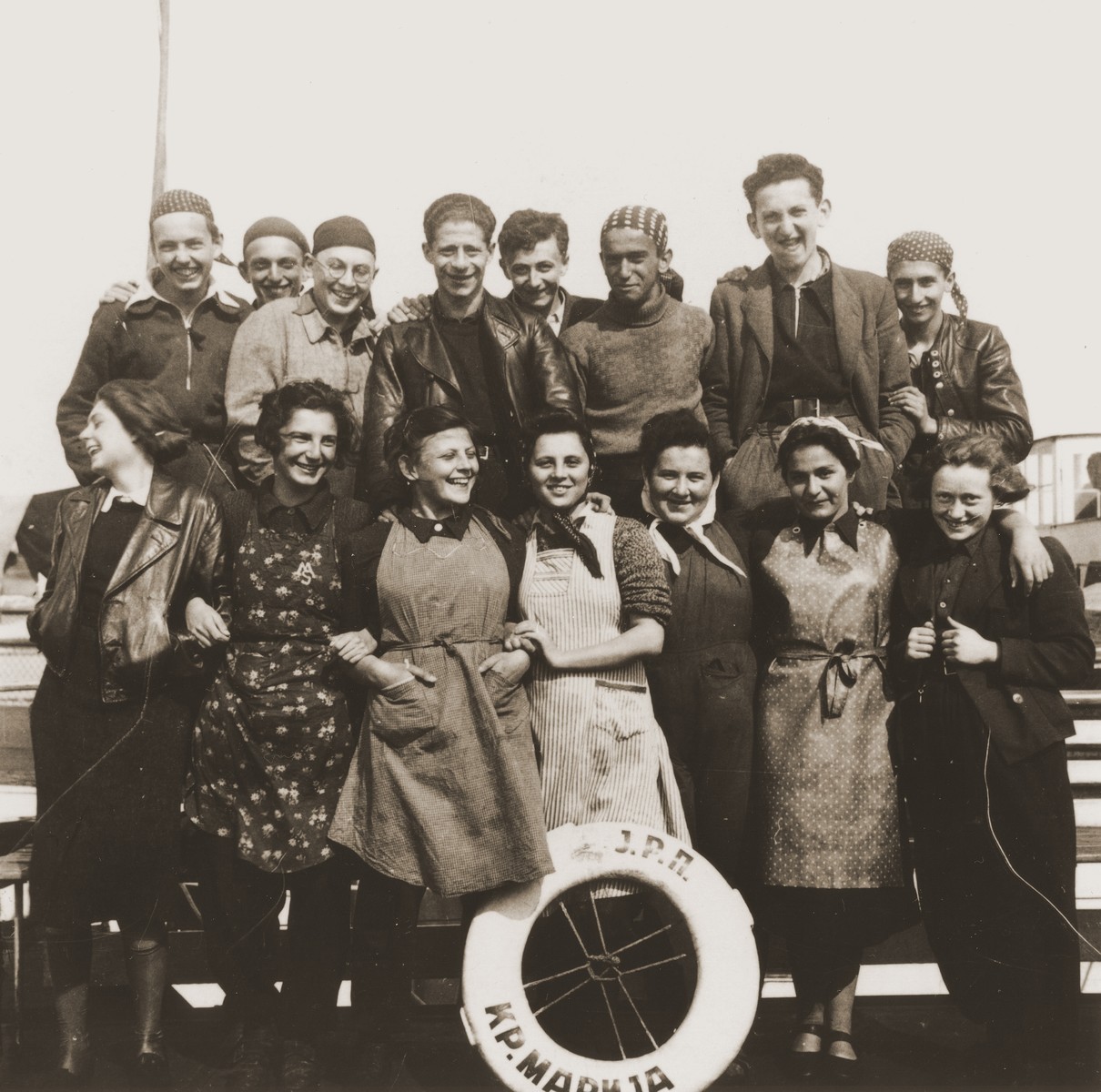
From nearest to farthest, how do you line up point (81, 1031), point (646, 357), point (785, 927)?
point (81, 1031)
point (785, 927)
point (646, 357)

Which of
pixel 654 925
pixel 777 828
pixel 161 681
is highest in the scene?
pixel 161 681

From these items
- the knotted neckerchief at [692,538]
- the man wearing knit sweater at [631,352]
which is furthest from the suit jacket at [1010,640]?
the man wearing knit sweater at [631,352]

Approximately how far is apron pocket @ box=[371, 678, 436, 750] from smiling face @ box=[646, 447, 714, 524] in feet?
3.15

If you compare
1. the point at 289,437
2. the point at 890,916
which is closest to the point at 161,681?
the point at 289,437

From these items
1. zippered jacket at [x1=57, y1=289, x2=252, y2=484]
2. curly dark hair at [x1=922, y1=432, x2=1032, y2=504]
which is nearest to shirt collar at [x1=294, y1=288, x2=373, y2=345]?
zippered jacket at [x1=57, y1=289, x2=252, y2=484]

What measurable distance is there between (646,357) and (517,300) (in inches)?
20.7

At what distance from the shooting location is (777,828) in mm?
3584

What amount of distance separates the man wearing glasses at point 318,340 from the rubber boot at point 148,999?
1.49 metres

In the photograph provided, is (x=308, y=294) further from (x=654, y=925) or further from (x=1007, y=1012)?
(x=1007, y=1012)

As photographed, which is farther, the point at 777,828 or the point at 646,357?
the point at 646,357

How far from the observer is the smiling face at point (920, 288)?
4293mm

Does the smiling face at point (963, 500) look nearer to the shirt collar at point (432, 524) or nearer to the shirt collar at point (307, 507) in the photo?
the shirt collar at point (432, 524)

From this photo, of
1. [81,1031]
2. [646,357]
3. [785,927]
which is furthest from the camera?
[646,357]

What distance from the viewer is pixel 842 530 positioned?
3.66 meters
